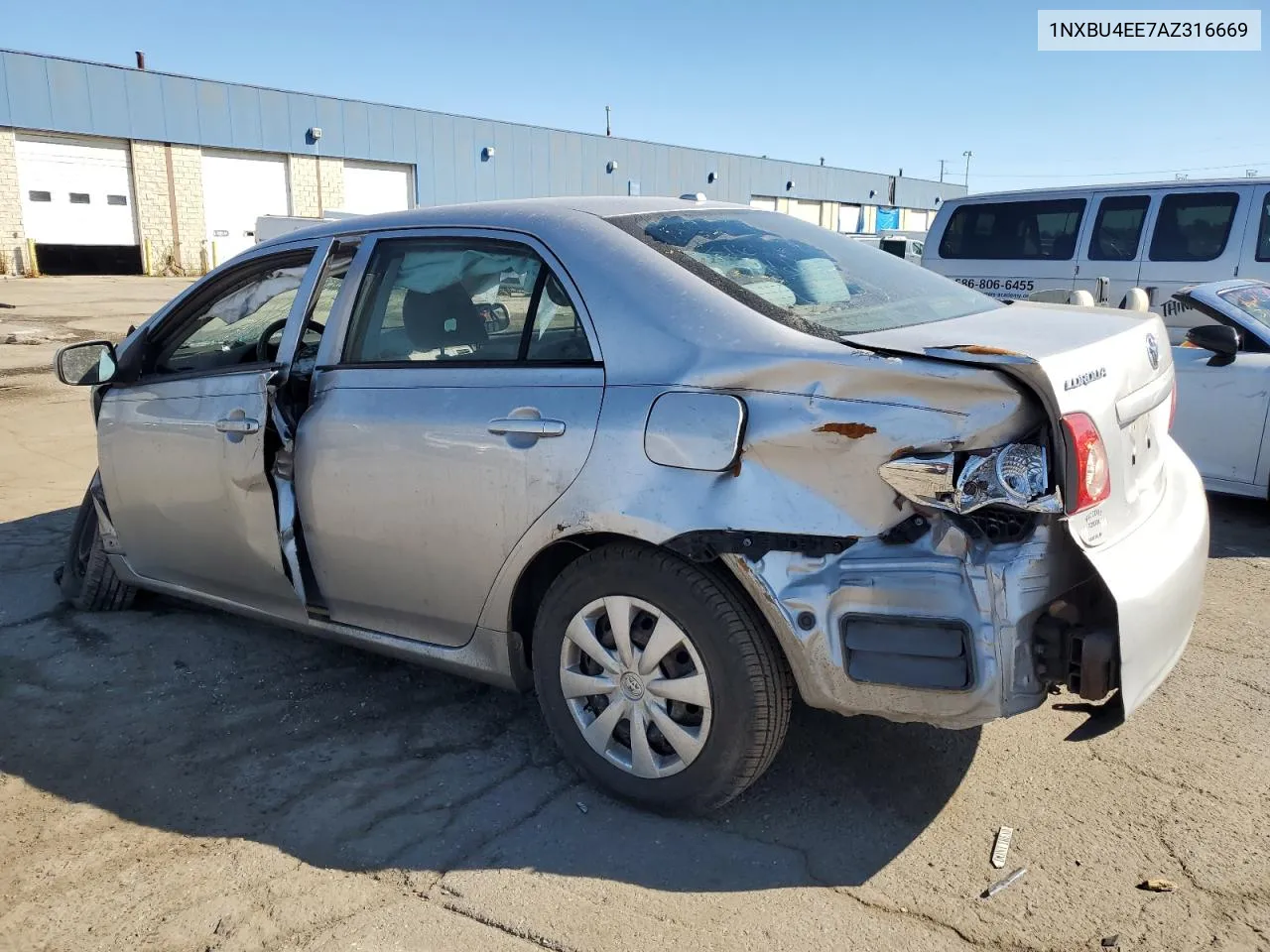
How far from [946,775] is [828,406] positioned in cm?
137

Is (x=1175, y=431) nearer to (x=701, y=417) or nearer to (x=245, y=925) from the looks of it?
(x=701, y=417)

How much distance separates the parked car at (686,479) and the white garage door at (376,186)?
3394 centimetres

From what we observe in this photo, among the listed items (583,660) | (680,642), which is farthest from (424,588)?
(680,642)

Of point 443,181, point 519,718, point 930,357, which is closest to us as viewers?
point 930,357

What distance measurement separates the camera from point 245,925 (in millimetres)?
2523

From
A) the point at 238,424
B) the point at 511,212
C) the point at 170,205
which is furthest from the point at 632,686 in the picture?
the point at 170,205

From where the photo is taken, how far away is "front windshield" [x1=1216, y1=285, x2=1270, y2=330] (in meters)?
5.84

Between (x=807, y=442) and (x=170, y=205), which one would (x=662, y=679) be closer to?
(x=807, y=442)

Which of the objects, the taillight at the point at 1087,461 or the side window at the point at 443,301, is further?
the side window at the point at 443,301

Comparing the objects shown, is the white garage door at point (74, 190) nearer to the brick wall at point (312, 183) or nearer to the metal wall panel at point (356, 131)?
the brick wall at point (312, 183)

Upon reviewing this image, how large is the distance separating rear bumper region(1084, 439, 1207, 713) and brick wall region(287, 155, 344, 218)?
116 feet

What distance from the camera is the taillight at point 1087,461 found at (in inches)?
93.4

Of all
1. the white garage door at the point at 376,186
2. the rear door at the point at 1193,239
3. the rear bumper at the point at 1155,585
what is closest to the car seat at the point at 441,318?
the rear bumper at the point at 1155,585

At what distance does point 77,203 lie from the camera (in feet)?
97.9
